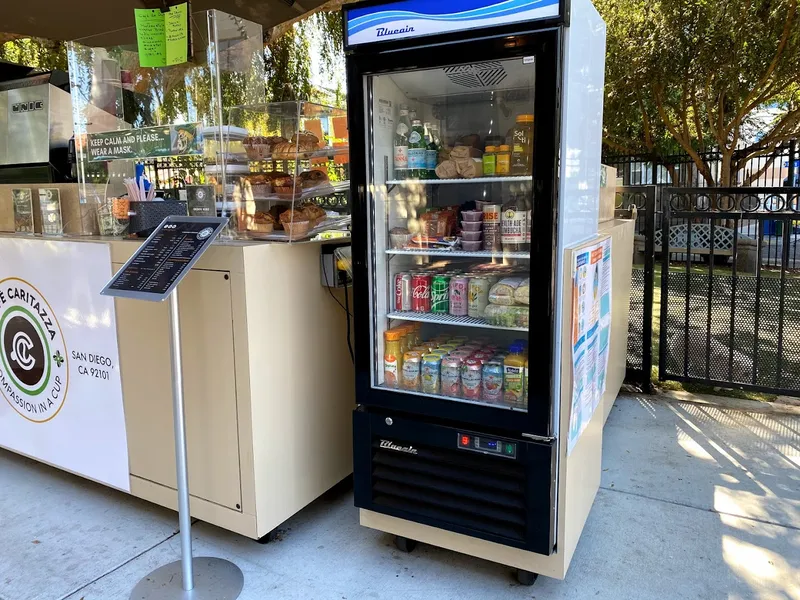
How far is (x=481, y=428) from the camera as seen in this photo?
239 centimetres

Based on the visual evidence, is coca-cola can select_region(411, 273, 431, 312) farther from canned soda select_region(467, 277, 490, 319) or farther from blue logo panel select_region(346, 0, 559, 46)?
blue logo panel select_region(346, 0, 559, 46)

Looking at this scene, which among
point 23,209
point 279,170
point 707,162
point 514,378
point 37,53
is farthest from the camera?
point 707,162

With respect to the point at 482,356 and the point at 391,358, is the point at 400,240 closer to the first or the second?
the point at 391,358

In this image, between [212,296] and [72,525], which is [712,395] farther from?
[72,525]

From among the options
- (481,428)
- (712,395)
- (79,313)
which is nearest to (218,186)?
(79,313)

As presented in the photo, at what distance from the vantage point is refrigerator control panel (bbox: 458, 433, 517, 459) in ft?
7.58

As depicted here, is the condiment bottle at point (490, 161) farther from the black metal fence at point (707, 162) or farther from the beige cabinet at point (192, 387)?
the black metal fence at point (707, 162)

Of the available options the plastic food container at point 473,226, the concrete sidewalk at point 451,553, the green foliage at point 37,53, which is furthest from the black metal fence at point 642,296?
the green foliage at point 37,53

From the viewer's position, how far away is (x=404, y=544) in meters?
2.70

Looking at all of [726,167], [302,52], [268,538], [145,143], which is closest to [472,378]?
[268,538]

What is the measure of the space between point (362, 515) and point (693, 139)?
14.7m

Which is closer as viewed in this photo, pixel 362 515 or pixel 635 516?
pixel 362 515

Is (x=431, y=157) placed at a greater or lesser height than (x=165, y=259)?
greater

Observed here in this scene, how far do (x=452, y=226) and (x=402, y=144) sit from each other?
1.43 feet
